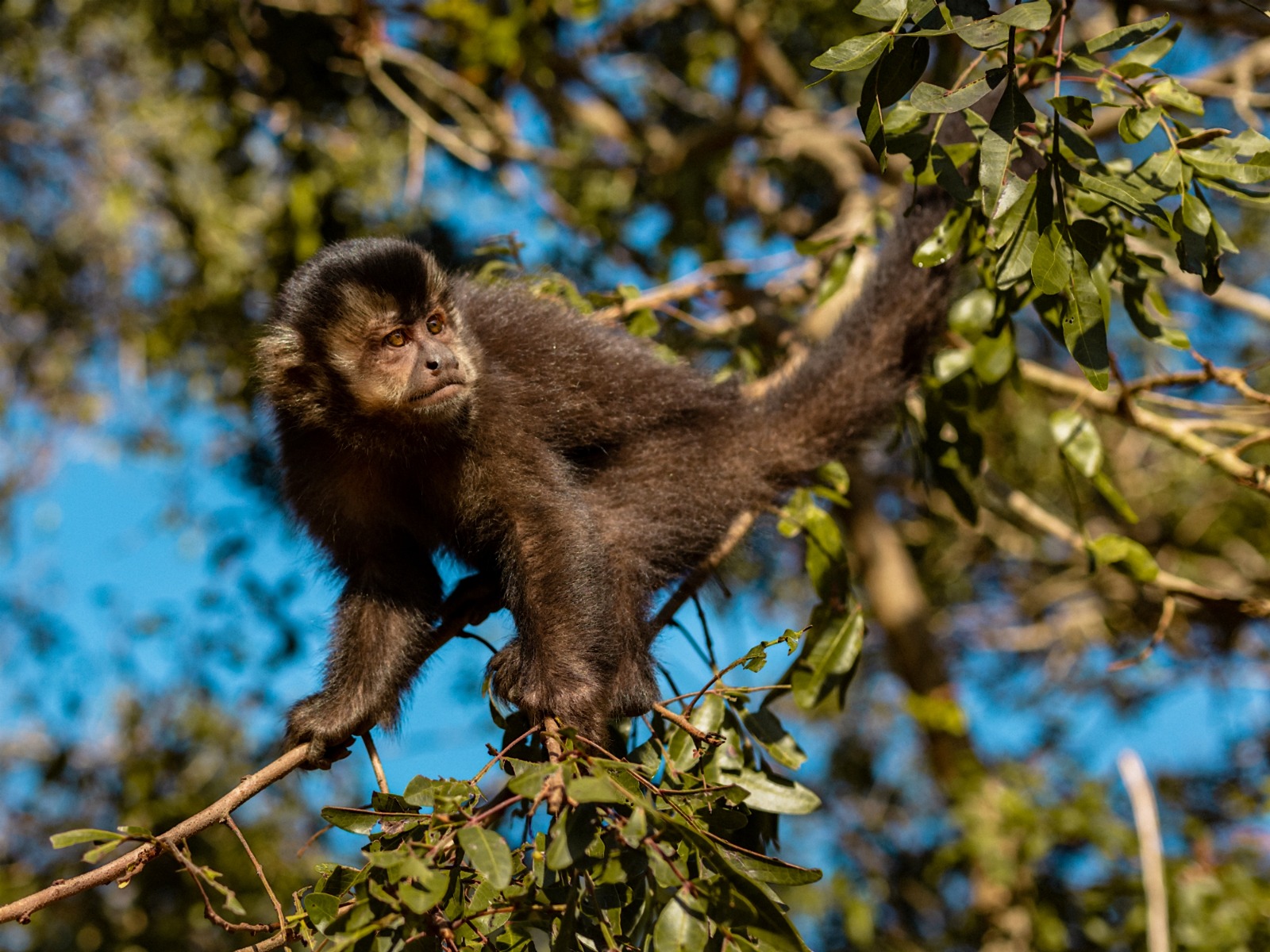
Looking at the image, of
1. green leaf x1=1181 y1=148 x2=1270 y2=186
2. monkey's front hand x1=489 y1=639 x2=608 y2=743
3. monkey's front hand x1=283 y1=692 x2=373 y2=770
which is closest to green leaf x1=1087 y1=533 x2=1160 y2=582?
green leaf x1=1181 y1=148 x2=1270 y2=186

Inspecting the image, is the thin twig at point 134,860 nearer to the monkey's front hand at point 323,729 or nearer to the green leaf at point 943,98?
the monkey's front hand at point 323,729

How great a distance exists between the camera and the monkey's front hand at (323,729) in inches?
151

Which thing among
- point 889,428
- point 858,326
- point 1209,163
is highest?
point 858,326

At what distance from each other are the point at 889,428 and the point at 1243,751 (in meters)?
6.82

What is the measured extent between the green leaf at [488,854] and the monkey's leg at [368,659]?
169 cm

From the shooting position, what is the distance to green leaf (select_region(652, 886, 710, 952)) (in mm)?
2250

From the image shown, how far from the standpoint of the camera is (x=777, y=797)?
3379 millimetres

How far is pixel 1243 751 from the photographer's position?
945cm

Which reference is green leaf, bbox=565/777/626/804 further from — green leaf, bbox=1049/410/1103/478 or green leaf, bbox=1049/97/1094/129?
green leaf, bbox=1049/410/1103/478

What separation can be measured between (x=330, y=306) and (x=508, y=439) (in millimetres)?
892

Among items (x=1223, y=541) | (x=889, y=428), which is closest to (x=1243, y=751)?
(x=1223, y=541)

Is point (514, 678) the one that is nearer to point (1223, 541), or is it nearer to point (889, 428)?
point (889, 428)

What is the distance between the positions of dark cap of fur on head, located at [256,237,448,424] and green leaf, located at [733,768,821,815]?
2143 millimetres

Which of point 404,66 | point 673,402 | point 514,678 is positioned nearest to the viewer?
point 514,678
